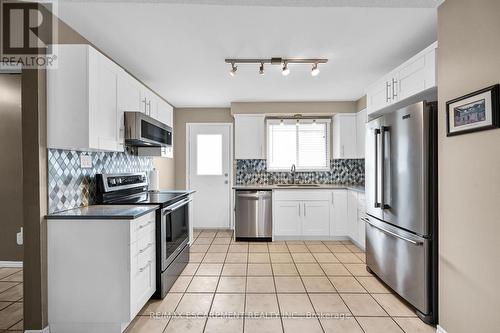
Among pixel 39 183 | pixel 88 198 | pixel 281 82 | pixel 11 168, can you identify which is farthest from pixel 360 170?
pixel 11 168

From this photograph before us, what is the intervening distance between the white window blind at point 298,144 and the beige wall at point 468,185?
10.7 ft

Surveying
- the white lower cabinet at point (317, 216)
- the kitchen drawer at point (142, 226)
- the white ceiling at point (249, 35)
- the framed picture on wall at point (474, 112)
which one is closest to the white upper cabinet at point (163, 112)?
the white ceiling at point (249, 35)

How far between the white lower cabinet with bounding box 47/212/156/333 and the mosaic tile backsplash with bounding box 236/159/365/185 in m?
3.36

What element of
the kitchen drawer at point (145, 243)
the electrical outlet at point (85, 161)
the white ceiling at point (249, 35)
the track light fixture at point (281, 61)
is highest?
the white ceiling at point (249, 35)

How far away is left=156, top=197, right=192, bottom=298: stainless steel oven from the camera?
102 inches

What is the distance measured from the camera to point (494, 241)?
59.9 inches

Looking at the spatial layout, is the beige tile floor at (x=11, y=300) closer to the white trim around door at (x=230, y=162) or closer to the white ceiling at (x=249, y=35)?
the white ceiling at (x=249, y=35)

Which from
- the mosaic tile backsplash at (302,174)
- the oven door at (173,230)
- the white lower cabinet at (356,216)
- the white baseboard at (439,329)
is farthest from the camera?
the mosaic tile backsplash at (302,174)

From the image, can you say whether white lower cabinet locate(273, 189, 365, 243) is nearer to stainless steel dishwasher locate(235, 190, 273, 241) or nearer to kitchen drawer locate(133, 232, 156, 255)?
stainless steel dishwasher locate(235, 190, 273, 241)

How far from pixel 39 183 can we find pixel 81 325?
108cm

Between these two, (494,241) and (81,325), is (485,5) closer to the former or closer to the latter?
(494,241)

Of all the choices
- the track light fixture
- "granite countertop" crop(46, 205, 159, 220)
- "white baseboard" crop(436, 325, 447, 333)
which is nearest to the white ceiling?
the track light fixture

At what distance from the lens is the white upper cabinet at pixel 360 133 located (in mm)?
4586

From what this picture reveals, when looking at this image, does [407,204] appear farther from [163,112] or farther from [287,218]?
[163,112]
